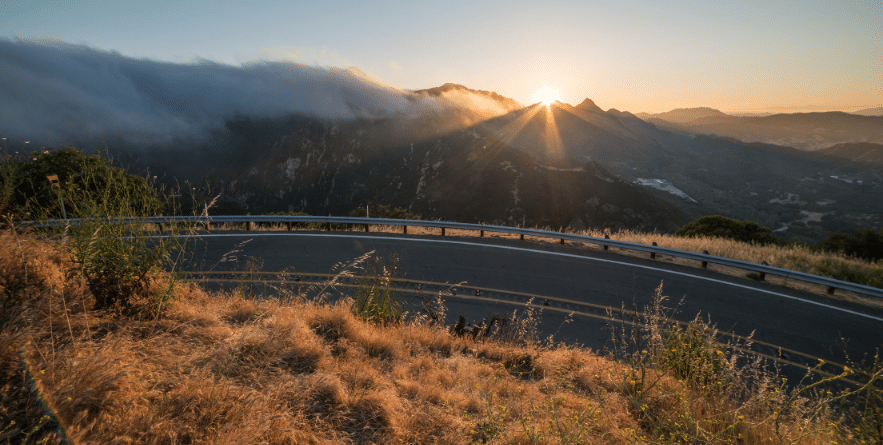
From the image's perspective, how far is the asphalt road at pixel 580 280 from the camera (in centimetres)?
636

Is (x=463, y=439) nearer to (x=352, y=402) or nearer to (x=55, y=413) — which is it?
(x=352, y=402)

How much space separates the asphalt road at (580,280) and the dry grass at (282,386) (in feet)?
8.07

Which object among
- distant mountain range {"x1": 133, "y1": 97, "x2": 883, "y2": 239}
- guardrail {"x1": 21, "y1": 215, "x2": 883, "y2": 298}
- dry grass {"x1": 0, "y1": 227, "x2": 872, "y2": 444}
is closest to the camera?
dry grass {"x1": 0, "y1": 227, "x2": 872, "y2": 444}

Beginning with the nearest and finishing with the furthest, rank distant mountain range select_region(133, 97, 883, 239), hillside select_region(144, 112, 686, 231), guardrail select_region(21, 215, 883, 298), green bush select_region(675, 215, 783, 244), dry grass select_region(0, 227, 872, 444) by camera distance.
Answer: dry grass select_region(0, 227, 872, 444) < guardrail select_region(21, 215, 883, 298) < green bush select_region(675, 215, 783, 244) < distant mountain range select_region(133, 97, 883, 239) < hillside select_region(144, 112, 686, 231)

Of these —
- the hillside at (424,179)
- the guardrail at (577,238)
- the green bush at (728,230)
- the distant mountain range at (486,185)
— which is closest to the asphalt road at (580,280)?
the guardrail at (577,238)

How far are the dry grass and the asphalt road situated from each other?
8.07 ft

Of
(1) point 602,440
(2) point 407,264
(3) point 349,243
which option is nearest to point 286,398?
(1) point 602,440

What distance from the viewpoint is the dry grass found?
2.29m

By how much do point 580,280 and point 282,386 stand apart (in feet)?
24.1

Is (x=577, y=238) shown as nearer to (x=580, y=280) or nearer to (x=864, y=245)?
(x=580, y=280)

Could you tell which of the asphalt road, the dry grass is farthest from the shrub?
the dry grass

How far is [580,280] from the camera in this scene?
28.2 feet

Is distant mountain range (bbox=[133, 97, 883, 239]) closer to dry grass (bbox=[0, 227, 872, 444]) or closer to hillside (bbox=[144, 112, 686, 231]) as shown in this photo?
hillside (bbox=[144, 112, 686, 231])

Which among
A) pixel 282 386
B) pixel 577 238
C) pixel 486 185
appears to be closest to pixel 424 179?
pixel 486 185
